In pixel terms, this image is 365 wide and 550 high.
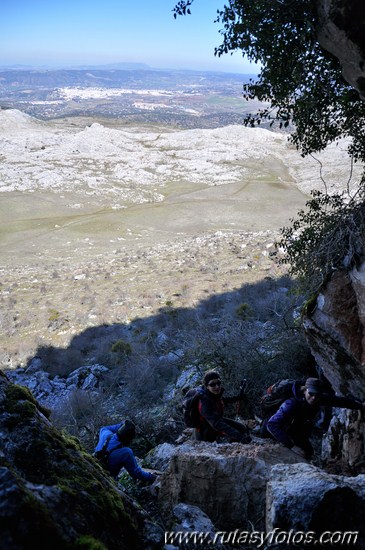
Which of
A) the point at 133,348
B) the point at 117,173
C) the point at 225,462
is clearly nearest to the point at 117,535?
the point at 225,462

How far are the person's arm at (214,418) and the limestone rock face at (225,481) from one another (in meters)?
0.40

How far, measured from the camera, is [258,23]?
6.58 metres

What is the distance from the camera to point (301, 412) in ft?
19.2

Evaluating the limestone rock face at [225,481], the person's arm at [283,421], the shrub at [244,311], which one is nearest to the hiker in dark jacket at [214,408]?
the limestone rock face at [225,481]

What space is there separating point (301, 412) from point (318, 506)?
240 cm

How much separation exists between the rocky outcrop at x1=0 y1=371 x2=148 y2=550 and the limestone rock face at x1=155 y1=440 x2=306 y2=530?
174 centimetres

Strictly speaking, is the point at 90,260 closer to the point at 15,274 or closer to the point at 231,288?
the point at 15,274

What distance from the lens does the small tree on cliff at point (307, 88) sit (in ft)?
21.1

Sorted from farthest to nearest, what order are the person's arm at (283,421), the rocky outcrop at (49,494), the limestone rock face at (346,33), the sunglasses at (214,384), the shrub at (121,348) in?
the shrub at (121,348) < the sunglasses at (214,384) < the person's arm at (283,421) < the limestone rock face at (346,33) < the rocky outcrop at (49,494)

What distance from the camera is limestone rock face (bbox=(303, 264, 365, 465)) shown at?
238 inches

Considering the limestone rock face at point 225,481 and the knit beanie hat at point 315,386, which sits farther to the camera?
the knit beanie hat at point 315,386

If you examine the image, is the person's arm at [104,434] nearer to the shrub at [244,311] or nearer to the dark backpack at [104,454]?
the dark backpack at [104,454]

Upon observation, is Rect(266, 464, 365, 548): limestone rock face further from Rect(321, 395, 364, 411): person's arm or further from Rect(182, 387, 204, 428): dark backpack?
Rect(182, 387, 204, 428): dark backpack

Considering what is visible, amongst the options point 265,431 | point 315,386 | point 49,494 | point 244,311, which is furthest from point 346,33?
point 244,311
